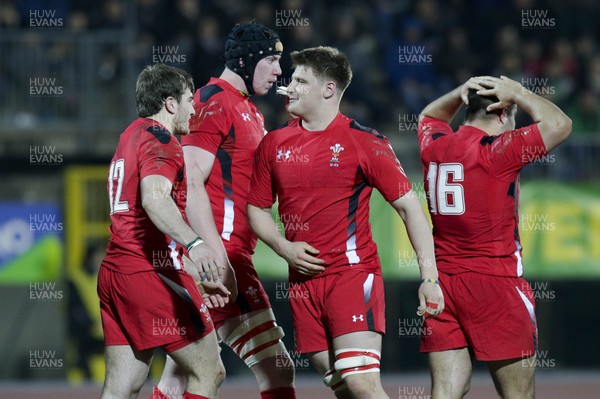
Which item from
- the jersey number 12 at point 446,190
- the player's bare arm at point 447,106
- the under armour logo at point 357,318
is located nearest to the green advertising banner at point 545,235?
the player's bare arm at point 447,106

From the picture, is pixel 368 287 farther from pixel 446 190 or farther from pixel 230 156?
pixel 230 156

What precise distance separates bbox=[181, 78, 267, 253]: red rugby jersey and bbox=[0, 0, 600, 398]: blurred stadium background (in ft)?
15.4

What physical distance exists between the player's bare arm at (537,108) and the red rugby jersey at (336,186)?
29.5 inches

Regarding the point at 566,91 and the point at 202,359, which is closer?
the point at 202,359

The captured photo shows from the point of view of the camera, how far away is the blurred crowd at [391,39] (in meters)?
14.7

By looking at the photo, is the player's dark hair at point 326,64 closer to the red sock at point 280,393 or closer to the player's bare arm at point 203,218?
the player's bare arm at point 203,218

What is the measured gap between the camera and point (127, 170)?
586 centimetres

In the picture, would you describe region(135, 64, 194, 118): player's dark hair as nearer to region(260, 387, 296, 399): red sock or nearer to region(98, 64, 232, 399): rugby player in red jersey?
region(98, 64, 232, 399): rugby player in red jersey

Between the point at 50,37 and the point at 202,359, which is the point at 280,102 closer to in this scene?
the point at 50,37

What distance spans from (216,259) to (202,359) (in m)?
0.76

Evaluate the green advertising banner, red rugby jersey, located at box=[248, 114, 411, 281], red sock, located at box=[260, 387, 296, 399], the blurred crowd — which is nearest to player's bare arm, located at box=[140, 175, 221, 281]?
red rugby jersey, located at box=[248, 114, 411, 281]

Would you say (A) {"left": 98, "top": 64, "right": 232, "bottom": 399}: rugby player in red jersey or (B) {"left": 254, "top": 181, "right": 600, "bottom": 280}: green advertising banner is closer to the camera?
(A) {"left": 98, "top": 64, "right": 232, "bottom": 399}: rugby player in red jersey

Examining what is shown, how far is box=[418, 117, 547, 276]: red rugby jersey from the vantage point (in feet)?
19.9

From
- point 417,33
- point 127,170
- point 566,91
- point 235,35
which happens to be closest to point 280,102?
point 417,33
